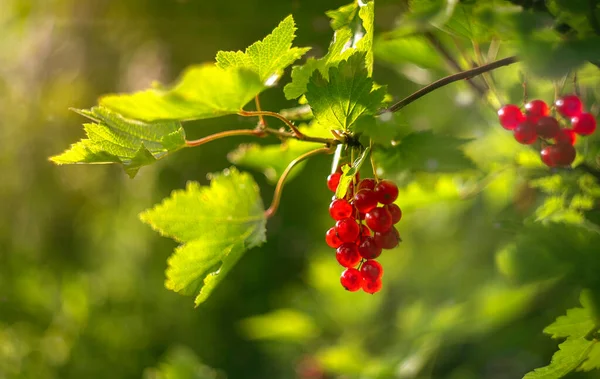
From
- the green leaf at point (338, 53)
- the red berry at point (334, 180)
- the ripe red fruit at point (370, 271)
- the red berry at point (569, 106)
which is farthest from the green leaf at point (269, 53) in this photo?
the red berry at point (569, 106)

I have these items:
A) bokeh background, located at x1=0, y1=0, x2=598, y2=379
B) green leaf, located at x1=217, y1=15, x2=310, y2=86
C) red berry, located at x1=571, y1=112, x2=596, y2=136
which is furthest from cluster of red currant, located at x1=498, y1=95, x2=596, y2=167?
green leaf, located at x1=217, y1=15, x2=310, y2=86

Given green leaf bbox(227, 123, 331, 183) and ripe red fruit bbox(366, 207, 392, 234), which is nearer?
ripe red fruit bbox(366, 207, 392, 234)

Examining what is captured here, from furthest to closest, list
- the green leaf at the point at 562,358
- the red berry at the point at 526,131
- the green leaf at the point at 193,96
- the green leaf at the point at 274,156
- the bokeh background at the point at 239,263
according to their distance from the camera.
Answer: the bokeh background at the point at 239,263 < the green leaf at the point at 274,156 < the red berry at the point at 526,131 < the green leaf at the point at 562,358 < the green leaf at the point at 193,96

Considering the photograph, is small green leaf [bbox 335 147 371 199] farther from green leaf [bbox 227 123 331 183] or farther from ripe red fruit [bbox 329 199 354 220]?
green leaf [bbox 227 123 331 183]

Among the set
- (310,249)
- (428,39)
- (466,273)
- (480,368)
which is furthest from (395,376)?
(310,249)

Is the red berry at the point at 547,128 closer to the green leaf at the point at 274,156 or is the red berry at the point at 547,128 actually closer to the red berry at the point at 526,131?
the red berry at the point at 526,131

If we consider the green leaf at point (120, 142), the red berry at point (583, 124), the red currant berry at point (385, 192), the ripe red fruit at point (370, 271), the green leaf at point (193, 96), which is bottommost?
the ripe red fruit at point (370, 271)

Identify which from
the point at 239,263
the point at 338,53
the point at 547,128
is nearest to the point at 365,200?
the point at 338,53

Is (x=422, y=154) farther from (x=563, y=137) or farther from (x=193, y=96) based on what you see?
(x=193, y=96)
